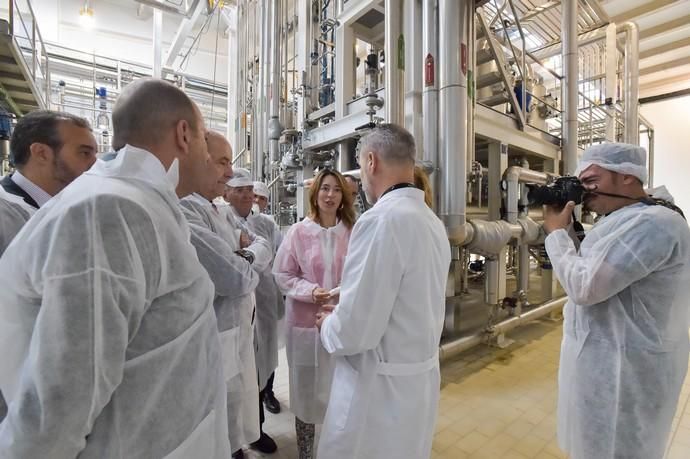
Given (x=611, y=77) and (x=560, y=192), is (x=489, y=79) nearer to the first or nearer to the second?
(x=560, y=192)

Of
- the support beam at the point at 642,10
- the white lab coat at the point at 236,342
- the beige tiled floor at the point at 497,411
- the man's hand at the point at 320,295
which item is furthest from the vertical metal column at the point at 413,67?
the support beam at the point at 642,10

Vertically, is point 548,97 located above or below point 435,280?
above

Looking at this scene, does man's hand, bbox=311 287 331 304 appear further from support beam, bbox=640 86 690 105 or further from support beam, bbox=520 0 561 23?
support beam, bbox=640 86 690 105

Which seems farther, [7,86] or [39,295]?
[7,86]

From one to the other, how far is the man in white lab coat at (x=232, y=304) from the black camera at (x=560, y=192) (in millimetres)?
1205

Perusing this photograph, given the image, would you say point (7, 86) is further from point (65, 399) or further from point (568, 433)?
point (568, 433)

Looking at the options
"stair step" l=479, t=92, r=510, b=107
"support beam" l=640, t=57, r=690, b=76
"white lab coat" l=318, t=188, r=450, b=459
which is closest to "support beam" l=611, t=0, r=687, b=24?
"support beam" l=640, t=57, r=690, b=76

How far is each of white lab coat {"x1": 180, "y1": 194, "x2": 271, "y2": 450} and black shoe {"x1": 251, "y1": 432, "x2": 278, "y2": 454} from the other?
0.42 metres

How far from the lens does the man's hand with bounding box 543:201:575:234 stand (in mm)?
1376

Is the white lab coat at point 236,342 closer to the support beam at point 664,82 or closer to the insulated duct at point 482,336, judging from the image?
the insulated duct at point 482,336

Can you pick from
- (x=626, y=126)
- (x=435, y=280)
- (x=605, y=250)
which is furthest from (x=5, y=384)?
(x=626, y=126)

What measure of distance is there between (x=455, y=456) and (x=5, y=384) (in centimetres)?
175

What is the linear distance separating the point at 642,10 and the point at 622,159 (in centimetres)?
519

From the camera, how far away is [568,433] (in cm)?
130
